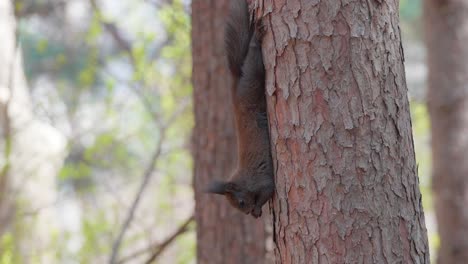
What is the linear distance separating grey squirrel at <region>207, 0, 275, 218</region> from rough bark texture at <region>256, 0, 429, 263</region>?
0.70ft

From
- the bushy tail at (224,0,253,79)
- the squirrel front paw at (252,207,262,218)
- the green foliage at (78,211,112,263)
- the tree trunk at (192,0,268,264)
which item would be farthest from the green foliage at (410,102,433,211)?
the bushy tail at (224,0,253,79)

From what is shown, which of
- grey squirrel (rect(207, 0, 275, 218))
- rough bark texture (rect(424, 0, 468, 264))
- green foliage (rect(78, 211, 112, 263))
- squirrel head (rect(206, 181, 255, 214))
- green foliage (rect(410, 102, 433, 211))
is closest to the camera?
grey squirrel (rect(207, 0, 275, 218))

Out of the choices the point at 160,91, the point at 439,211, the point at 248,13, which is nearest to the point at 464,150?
the point at 439,211

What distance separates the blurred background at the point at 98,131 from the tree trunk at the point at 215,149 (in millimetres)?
380

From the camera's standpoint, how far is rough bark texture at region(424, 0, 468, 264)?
451 cm

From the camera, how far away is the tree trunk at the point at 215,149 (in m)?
4.17

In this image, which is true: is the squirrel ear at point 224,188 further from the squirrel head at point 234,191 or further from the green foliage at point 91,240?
the green foliage at point 91,240

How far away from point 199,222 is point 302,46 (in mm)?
2240

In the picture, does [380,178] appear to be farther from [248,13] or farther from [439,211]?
[439,211]

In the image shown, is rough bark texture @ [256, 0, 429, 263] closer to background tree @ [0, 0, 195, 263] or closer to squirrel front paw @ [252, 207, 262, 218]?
squirrel front paw @ [252, 207, 262, 218]

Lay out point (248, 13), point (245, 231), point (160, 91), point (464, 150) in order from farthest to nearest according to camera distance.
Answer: point (160, 91) < point (464, 150) < point (245, 231) < point (248, 13)

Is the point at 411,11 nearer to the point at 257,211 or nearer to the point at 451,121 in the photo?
the point at 451,121

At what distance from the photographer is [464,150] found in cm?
457

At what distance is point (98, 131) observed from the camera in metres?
8.41
